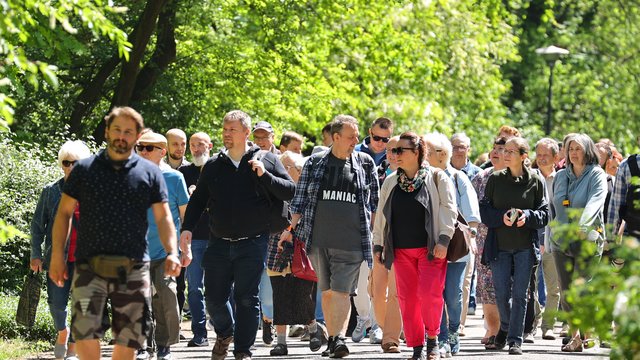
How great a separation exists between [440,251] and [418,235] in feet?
0.95

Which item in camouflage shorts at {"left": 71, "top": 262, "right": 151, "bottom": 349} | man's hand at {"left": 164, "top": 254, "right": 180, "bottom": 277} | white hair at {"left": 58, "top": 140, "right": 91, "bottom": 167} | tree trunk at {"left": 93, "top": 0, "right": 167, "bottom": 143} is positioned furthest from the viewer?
tree trunk at {"left": 93, "top": 0, "right": 167, "bottom": 143}

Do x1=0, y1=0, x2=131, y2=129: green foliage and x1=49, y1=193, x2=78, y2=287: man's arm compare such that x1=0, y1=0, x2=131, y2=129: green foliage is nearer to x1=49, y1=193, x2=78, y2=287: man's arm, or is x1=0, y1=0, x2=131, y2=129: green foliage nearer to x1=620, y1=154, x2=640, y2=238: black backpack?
x1=49, y1=193, x2=78, y2=287: man's arm

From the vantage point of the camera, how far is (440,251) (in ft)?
39.6

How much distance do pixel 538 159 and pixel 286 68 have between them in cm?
941

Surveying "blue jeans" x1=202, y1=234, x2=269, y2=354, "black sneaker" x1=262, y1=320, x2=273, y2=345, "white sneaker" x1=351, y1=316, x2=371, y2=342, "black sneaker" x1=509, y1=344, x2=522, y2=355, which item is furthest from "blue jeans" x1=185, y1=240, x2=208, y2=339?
"black sneaker" x1=509, y1=344, x2=522, y2=355

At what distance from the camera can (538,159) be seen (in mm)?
15617

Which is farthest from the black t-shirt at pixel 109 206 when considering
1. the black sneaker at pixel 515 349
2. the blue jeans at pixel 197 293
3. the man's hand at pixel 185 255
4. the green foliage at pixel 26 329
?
the blue jeans at pixel 197 293

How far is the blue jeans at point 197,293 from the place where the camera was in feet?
48.4

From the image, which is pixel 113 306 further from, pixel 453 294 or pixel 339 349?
pixel 453 294

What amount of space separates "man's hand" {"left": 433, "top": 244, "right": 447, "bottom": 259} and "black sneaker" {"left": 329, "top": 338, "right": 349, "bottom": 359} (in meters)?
1.37

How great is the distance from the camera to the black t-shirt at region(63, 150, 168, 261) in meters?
9.12

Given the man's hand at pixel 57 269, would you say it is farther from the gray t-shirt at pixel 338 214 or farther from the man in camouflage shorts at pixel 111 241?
the gray t-shirt at pixel 338 214

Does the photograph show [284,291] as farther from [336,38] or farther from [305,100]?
[336,38]

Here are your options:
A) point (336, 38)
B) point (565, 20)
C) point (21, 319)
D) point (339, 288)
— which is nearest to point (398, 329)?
point (339, 288)
